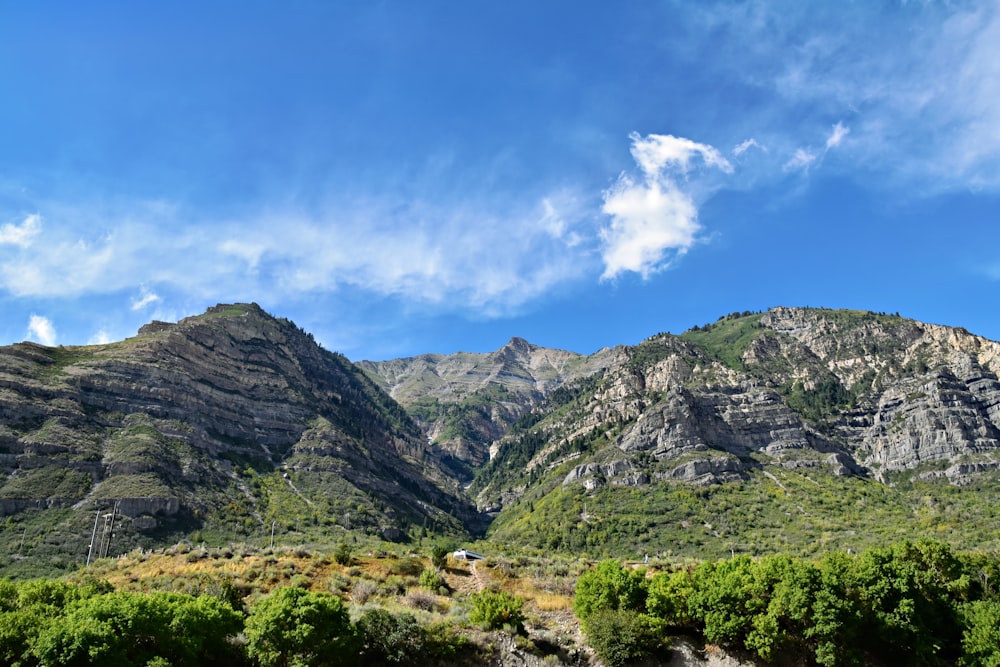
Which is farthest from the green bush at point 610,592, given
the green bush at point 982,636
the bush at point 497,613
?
the green bush at point 982,636

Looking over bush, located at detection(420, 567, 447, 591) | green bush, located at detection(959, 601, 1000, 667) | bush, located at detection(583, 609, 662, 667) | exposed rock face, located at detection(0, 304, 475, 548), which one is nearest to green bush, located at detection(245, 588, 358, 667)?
bush, located at detection(583, 609, 662, 667)

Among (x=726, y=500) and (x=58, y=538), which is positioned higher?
(x=726, y=500)

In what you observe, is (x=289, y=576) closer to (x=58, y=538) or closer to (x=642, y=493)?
(x=58, y=538)

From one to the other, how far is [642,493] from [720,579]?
105 metres

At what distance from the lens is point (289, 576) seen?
41.2 metres

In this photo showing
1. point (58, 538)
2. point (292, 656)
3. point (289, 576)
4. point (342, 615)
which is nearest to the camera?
point (292, 656)

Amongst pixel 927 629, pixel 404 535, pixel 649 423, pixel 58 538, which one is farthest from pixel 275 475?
pixel 927 629

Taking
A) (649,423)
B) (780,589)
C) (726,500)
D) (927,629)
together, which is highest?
(649,423)

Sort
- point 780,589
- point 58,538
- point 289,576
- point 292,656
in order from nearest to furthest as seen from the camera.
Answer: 1. point 292,656
2. point 780,589
3. point 289,576
4. point 58,538

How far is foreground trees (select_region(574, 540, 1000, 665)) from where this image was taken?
33.1m

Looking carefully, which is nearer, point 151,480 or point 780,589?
point 780,589

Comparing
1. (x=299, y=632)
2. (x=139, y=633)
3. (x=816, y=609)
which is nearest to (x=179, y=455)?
(x=139, y=633)

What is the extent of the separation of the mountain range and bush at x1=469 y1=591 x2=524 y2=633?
6231 centimetres

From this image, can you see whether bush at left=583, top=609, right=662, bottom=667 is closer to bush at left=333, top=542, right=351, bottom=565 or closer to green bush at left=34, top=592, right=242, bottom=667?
green bush at left=34, top=592, right=242, bottom=667
